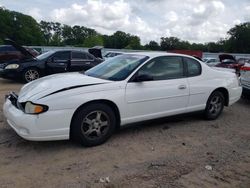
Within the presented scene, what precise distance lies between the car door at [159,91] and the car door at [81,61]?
6607 millimetres

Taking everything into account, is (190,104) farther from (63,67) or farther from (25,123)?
(63,67)

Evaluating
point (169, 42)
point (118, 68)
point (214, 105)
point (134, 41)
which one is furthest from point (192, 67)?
point (134, 41)

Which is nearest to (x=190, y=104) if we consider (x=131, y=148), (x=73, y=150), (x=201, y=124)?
(x=201, y=124)

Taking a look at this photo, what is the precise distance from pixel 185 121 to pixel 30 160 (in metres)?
3.36

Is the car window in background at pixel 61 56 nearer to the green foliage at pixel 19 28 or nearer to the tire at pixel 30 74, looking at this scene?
the tire at pixel 30 74

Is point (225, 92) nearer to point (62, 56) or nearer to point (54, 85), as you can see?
point (54, 85)

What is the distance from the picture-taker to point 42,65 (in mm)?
11195

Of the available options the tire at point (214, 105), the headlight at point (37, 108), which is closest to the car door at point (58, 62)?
the tire at point (214, 105)

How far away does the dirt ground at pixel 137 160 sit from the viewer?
363 centimetres

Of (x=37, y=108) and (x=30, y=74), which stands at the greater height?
(x=30, y=74)

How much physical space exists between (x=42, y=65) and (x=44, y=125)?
739cm

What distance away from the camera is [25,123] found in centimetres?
423

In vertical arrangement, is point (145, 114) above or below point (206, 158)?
above

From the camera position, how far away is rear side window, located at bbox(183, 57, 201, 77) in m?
5.93
